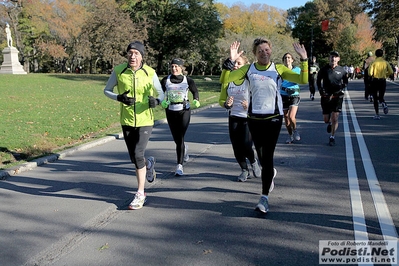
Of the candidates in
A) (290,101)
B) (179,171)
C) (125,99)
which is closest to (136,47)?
(125,99)

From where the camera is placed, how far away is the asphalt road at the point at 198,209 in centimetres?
404

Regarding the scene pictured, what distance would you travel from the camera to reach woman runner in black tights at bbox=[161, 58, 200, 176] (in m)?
6.81

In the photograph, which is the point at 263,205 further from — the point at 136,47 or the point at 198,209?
the point at 136,47

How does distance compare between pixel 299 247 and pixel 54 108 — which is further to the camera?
pixel 54 108

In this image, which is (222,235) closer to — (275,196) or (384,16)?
(275,196)

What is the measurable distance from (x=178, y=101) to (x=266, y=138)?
7.37ft

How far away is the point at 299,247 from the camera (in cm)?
403

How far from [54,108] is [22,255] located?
13.5 metres

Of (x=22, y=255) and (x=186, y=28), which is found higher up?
(x=186, y=28)

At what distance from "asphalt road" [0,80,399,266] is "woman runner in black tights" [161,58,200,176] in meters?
0.67

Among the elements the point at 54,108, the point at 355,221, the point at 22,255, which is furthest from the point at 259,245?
the point at 54,108

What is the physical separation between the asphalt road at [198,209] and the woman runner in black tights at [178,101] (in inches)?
26.3

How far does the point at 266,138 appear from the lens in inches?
195

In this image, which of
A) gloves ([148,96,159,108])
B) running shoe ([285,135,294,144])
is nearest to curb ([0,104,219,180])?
gloves ([148,96,159,108])
